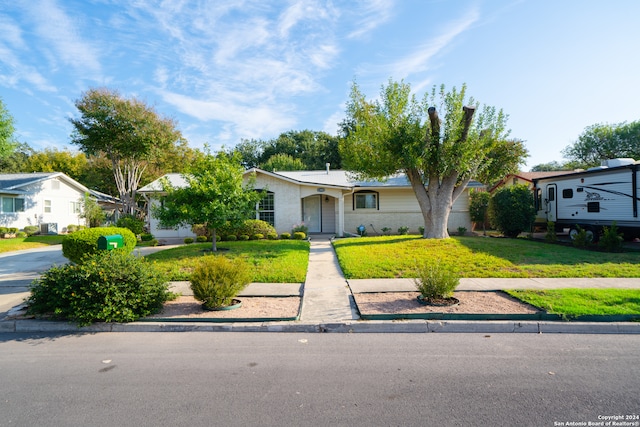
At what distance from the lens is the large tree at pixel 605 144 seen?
33.8 metres

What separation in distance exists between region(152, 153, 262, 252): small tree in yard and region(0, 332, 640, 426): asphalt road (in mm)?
6225

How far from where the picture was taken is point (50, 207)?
26656 mm

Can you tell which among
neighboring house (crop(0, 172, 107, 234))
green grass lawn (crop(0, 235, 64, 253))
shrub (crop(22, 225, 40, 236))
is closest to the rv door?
green grass lawn (crop(0, 235, 64, 253))

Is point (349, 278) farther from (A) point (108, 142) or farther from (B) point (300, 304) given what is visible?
(A) point (108, 142)

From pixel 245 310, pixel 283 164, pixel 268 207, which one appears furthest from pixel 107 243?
pixel 283 164

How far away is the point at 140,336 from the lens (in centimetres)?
548

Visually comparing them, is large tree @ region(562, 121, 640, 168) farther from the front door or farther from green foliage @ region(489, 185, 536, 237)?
the front door

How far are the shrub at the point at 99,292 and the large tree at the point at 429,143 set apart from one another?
10.1 m

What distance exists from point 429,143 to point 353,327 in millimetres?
9653

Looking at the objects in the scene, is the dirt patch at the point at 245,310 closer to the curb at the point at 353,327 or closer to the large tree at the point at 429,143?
the curb at the point at 353,327

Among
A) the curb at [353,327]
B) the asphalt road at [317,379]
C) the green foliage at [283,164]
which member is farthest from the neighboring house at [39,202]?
the asphalt road at [317,379]

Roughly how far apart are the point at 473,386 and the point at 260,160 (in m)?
46.4

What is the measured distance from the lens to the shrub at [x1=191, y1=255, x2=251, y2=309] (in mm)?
6215

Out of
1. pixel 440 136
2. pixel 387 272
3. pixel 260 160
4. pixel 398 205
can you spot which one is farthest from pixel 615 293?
pixel 260 160
